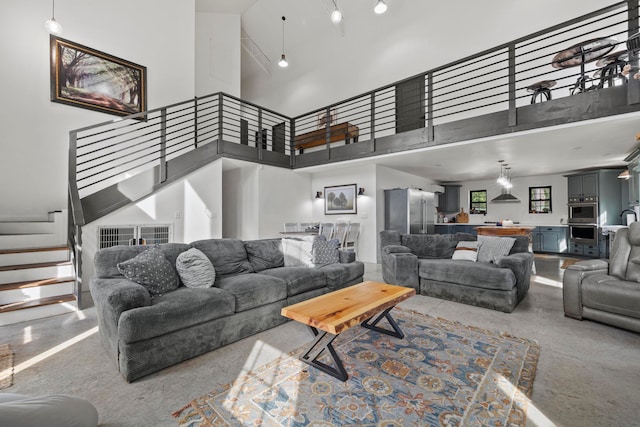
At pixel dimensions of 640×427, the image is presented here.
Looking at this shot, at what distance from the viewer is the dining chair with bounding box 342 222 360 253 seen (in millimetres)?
6860

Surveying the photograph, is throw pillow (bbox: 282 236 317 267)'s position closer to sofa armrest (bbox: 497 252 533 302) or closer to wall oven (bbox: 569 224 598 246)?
sofa armrest (bbox: 497 252 533 302)

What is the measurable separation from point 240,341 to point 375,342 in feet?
4.05

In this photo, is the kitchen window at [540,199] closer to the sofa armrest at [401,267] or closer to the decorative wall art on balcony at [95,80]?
the sofa armrest at [401,267]

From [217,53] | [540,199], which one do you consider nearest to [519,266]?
[540,199]

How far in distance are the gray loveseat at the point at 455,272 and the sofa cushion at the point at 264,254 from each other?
1.74 meters

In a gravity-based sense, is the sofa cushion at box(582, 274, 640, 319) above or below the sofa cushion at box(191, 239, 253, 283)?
below

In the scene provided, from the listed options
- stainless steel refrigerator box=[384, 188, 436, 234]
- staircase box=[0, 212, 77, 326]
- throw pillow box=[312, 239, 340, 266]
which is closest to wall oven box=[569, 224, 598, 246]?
stainless steel refrigerator box=[384, 188, 436, 234]

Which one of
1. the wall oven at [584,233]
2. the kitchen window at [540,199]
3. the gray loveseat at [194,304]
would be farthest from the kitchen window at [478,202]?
the gray loveseat at [194,304]

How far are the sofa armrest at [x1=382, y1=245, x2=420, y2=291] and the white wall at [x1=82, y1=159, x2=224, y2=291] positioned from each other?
351 cm

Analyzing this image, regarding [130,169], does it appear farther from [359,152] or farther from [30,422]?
[30,422]

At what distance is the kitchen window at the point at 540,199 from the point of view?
866 centimetres

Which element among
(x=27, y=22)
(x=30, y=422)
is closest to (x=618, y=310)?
(x=30, y=422)

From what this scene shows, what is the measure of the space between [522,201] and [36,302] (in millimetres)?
11504

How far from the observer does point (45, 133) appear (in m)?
4.81
